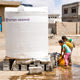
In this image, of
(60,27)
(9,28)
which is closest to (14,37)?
(9,28)

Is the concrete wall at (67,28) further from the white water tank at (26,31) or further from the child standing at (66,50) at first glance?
the white water tank at (26,31)

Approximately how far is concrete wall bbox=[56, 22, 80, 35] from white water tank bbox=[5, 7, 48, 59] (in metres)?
→ 15.9

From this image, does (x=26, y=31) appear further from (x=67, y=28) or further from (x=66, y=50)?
(x=67, y=28)

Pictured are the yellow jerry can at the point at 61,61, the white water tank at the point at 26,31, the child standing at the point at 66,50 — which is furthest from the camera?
the yellow jerry can at the point at 61,61

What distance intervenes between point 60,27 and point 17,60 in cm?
1624

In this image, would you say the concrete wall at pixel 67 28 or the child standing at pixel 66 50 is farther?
the concrete wall at pixel 67 28

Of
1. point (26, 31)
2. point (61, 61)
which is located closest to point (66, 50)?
point (61, 61)

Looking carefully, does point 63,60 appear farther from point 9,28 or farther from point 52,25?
point 52,25

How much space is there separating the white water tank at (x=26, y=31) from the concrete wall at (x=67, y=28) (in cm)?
1586

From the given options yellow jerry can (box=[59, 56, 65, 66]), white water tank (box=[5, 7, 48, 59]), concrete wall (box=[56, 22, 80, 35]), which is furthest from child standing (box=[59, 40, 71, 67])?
concrete wall (box=[56, 22, 80, 35])

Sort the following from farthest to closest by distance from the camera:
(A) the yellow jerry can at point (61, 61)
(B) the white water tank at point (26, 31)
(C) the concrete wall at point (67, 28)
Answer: (C) the concrete wall at point (67, 28) < (A) the yellow jerry can at point (61, 61) < (B) the white water tank at point (26, 31)

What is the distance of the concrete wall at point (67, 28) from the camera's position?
892 inches

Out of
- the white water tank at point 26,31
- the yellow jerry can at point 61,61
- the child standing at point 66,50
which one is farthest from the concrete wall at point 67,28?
the white water tank at point 26,31

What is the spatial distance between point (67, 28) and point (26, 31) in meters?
16.8
